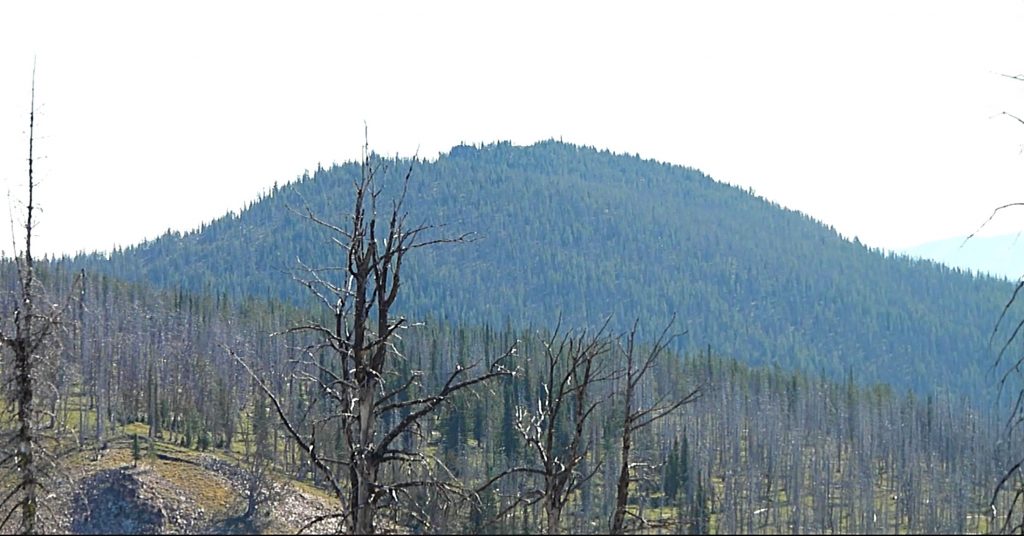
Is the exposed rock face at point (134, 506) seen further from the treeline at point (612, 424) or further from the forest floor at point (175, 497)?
the treeline at point (612, 424)

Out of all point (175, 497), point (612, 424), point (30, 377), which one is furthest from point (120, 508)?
point (30, 377)

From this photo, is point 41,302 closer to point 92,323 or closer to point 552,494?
point 552,494

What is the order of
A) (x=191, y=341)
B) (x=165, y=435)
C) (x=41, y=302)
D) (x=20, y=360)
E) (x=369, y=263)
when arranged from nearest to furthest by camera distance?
(x=369, y=263) < (x=20, y=360) < (x=41, y=302) < (x=165, y=435) < (x=191, y=341)

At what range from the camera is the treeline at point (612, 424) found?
104m

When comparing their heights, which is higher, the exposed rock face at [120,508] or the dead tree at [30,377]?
the dead tree at [30,377]

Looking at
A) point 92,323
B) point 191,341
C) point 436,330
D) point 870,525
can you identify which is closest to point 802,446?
point 870,525

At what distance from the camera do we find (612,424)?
11662 cm

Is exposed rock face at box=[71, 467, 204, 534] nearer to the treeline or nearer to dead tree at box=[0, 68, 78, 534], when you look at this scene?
the treeline

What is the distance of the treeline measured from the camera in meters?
104

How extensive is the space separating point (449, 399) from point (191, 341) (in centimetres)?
12535

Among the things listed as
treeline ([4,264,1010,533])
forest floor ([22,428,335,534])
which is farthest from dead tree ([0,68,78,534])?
treeline ([4,264,1010,533])

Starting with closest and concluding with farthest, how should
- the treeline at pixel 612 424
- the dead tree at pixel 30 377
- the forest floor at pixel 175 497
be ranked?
1. the dead tree at pixel 30 377
2. the forest floor at pixel 175 497
3. the treeline at pixel 612 424

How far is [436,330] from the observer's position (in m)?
157

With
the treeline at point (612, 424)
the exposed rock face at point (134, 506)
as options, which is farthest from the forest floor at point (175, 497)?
the treeline at point (612, 424)
